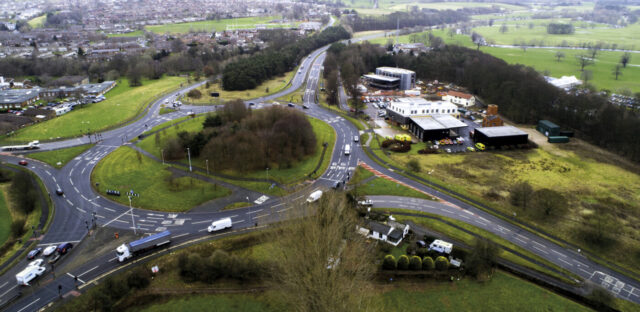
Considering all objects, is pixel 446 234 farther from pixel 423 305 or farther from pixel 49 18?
pixel 49 18

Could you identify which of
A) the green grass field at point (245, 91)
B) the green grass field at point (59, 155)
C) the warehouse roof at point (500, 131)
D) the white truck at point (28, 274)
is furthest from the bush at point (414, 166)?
the green grass field at point (245, 91)

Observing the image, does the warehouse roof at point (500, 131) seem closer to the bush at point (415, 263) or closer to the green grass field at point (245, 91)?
the bush at point (415, 263)

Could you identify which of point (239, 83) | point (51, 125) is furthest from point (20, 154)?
point (239, 83)

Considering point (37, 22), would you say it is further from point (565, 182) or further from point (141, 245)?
point (565, 182)

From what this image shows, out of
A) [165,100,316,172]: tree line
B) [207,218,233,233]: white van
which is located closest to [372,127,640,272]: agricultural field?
[165,100,316,172]: tree line

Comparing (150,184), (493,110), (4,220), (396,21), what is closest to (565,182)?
(493,110)

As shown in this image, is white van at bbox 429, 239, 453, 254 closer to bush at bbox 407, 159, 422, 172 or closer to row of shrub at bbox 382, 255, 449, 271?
row of shrub at bbox 382, 255, 449, 271

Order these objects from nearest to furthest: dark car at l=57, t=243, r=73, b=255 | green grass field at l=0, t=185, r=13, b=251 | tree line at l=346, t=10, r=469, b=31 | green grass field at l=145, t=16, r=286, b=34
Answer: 1. dark car at l=57, t=243, r=73, b=255
2. green grass field at l=0, t=185, r=13, b=251
3. green grass field at l=145, t=16, r=286, b=34
4. tree line at l=346, t=10, r=469, b=31
